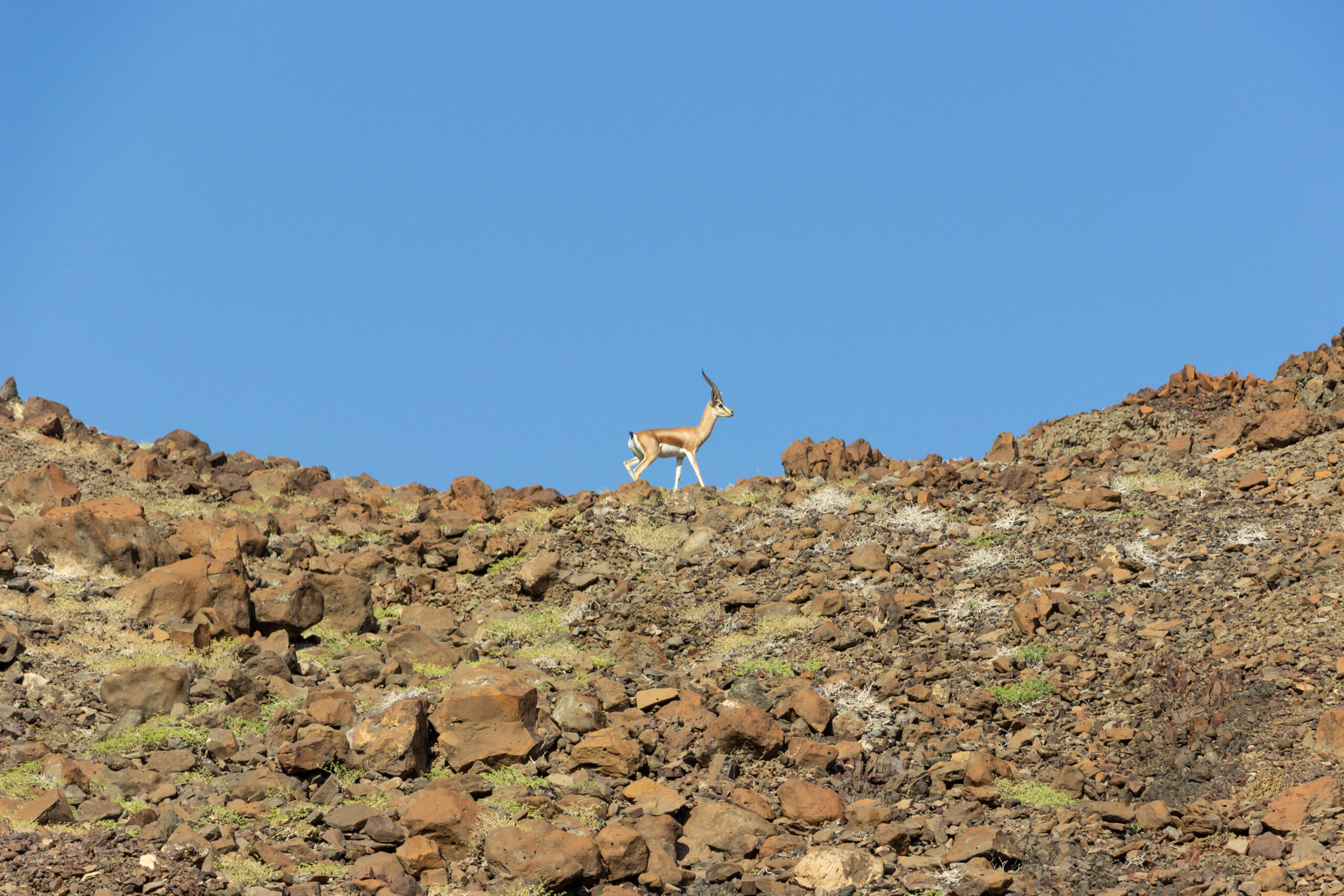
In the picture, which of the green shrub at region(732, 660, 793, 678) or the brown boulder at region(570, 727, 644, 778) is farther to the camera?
the green shrub at region(732, 660, 793, 678)

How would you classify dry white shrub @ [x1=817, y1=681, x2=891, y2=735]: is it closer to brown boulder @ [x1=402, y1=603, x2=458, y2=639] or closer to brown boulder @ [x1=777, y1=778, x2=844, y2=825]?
brown boulder @ [x1=777, y1=778, x2=844, y2=825]

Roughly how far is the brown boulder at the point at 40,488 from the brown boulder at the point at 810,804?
13733mm

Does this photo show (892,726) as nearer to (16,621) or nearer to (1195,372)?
(16,621)

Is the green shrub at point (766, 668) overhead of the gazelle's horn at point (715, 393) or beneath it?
beneath

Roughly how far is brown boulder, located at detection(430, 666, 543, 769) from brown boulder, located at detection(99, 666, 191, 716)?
9.25 feet

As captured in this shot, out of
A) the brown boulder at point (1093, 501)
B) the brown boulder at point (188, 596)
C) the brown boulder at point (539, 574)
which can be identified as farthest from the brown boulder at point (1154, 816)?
the brown boulder at point (188, 596)

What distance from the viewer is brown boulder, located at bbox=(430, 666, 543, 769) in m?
11.4

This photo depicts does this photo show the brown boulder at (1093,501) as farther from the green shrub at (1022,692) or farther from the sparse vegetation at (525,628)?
the sparse vegetation at (525,628)

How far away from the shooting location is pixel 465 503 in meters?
22.3

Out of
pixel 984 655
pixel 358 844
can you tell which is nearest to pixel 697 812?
pixel 358 844

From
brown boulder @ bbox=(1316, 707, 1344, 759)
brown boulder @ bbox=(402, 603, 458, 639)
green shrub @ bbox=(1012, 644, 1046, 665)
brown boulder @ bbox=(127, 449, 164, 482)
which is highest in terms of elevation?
brown boulder @ bbox=(127, 449, 164, 482)

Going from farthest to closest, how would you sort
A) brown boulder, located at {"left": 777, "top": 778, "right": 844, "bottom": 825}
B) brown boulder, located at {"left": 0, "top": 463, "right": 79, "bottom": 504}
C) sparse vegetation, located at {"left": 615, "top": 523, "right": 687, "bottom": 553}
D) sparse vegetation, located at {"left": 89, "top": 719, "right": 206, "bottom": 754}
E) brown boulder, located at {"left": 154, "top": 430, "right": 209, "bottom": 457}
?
brown boulder, located at {"left": 154, "top": 430, "right": 209, "bottom": 457} → sparse vegetation, located at {"left": 615, "top": 523, "right": 687, "bottom": 553} → brown boulder, located at {"left": 0, "top": 463, "right": 79, "bottom": 504} → sparse vegetation, located at {"left": 89, "top": 719, "right": 206, "bottom": 754} → brown boulder, located at {"left": 777, "top": 778, "right": 844, "bottom": 825}

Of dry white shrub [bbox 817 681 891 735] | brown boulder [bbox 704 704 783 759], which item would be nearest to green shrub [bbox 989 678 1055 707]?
dry white shrub [bbox 817 681 891 735]

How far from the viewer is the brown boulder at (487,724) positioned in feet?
37.4
